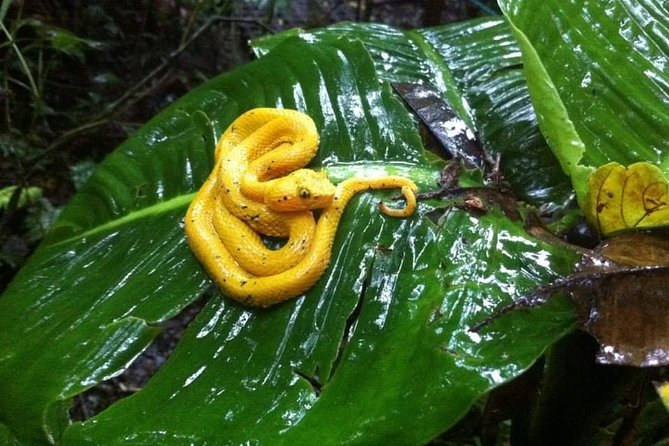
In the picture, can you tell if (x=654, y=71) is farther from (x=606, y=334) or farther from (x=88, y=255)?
(x=88, y=255)

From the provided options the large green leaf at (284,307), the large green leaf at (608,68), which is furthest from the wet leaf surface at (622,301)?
the large green leaf at (608,68)

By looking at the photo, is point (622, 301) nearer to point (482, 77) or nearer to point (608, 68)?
point (608, 68)

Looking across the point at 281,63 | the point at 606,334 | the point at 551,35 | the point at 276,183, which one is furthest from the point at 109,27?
the point at 606,334

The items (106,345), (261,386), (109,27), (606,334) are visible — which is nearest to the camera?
(606,334)

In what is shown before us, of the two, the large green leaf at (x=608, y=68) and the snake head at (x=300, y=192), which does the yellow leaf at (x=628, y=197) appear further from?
the snake head at (x=300, y=192)

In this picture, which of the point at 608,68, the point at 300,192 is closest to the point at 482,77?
the point at 608,68

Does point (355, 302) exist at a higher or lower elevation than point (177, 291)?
higher

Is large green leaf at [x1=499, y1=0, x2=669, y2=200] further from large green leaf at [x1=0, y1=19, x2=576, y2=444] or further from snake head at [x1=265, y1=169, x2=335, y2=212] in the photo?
snake head at [x1=265, y1=169, x2=335, y2=212]
